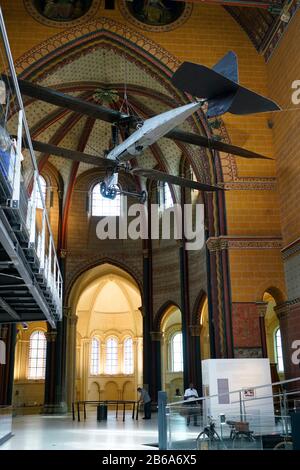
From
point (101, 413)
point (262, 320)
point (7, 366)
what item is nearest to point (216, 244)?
point (262, 320)

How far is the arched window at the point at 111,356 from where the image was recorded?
35112mm

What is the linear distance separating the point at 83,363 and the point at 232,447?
26.1 metres

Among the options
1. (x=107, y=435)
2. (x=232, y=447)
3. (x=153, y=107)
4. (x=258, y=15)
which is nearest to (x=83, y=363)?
(x=153, y=107)

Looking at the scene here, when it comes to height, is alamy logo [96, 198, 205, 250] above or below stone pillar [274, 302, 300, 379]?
above

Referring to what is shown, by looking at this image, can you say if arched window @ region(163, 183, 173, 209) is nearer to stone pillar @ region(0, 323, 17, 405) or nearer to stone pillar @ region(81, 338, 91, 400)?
stone pillar @ region(0, 323, 17, 405)

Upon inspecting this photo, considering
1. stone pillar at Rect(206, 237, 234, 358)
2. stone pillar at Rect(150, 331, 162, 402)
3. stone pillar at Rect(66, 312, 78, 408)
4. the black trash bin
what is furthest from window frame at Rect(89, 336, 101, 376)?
stone pillar at Rect(206, 237, 234, 358)

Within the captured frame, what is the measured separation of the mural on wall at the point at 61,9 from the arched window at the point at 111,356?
21582mm

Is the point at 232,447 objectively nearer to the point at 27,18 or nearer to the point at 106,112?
the point at 106,112

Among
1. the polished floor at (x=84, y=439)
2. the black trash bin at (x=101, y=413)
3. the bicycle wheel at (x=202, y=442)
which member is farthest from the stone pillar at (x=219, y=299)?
the bicycle wheel at (x=202, y=442)

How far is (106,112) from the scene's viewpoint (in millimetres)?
13945

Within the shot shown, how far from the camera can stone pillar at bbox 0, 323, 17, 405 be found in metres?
22.3

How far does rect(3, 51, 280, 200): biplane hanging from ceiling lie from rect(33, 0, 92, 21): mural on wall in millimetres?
8201

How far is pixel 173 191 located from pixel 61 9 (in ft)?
33.9

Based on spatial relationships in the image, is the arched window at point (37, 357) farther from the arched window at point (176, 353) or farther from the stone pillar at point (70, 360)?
the arched window at point (176, 353)
